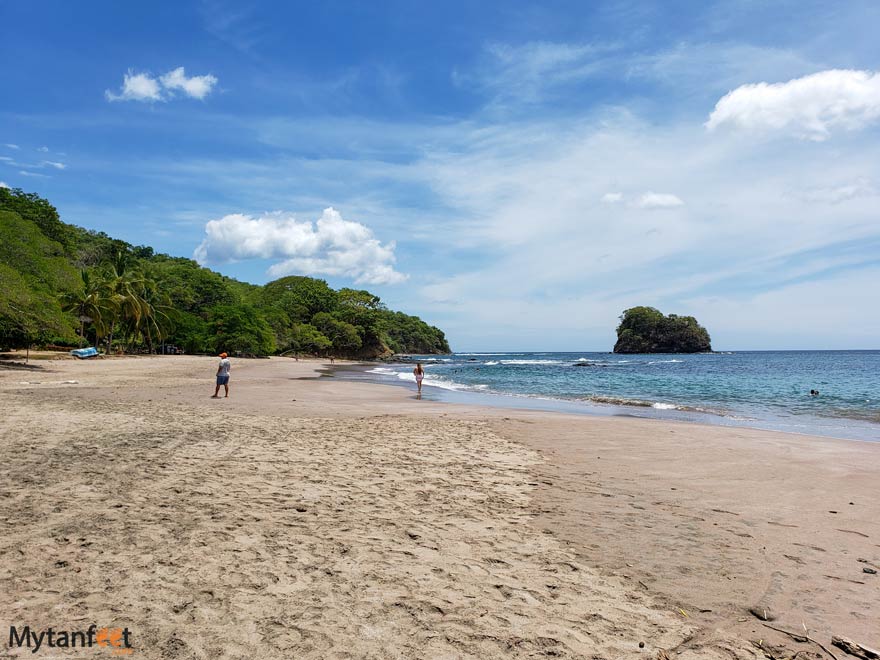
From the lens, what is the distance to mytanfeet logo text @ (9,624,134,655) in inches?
116

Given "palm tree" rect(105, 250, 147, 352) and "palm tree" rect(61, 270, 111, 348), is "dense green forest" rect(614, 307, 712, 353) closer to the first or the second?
"palm tree" rect(105, 250, 147, 352)

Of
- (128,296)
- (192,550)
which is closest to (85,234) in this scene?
(128,296)

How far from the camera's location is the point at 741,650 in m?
3.29

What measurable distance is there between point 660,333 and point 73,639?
Answer: 493 feet

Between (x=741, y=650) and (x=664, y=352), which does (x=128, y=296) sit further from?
(x=664, y=352)

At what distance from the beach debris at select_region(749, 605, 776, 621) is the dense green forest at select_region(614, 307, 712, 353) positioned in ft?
479

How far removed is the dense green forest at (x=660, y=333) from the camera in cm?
13700

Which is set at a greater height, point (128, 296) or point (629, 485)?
point (128, 296)

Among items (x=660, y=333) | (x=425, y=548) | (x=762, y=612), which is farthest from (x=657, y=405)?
(x=660, y=333)

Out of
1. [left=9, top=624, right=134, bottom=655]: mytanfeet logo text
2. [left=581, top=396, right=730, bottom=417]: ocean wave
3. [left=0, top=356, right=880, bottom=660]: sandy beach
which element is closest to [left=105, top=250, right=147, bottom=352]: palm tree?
[left=581, top=396, right=730, bottom=417]: ocean wave

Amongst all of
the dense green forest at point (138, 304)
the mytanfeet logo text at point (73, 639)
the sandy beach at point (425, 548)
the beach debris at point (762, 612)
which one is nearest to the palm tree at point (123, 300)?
the dense green forest at point (138, 304)

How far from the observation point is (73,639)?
3025 mm

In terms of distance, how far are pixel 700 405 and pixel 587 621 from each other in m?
21.0

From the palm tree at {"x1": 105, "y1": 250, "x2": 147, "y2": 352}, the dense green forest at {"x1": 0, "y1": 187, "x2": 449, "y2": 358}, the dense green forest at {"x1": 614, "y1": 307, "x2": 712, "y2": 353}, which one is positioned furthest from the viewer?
the dense green forest at {"x1": 614, "y1": 307, "x2": 712, "y2": 353}
